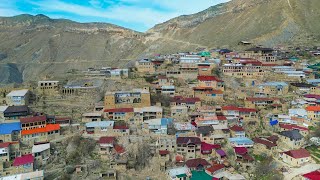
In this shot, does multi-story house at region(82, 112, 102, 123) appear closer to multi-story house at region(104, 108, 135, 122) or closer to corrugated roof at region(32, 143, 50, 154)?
multi-story house at region(104, 108, 135, 122)

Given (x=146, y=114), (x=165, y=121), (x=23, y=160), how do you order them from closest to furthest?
(x=23, y=160), (x=165, y=121), (x=146, y=114)

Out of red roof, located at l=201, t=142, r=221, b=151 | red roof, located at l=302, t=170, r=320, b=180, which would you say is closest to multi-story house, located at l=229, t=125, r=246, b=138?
red roof, located at l=201, t=142, r=221, b=151

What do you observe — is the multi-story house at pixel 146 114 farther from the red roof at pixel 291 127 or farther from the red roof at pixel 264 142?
the red roof at pixel 291 127

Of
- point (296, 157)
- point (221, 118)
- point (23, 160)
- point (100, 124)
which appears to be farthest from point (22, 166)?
point (296, 157)

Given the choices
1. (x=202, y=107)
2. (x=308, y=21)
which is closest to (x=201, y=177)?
(x=202, y=107)

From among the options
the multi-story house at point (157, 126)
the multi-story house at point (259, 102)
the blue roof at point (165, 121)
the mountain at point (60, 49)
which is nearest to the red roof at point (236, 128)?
the multi-story house at point (259, 102)

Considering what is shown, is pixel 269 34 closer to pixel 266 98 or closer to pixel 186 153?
pixel 266 98

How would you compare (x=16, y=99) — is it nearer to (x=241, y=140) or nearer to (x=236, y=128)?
(x=236, y=128)
